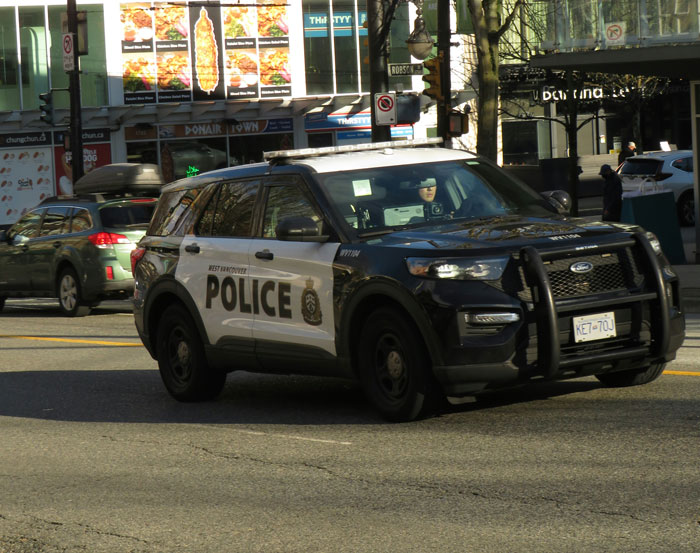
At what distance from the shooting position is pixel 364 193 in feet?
29.0

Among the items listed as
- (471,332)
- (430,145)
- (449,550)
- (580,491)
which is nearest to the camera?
(449,550)

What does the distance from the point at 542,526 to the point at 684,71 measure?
15925 millimetres

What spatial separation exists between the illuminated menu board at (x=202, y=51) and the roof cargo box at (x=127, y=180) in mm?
24572

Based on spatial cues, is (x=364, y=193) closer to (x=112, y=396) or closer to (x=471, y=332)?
(x=471, y=332)

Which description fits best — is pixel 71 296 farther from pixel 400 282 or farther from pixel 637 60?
pixel 400 282

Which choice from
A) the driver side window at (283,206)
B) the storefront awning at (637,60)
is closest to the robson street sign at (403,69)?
the storefront awning at (637,60)

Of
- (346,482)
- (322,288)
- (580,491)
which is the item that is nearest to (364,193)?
(322,288)

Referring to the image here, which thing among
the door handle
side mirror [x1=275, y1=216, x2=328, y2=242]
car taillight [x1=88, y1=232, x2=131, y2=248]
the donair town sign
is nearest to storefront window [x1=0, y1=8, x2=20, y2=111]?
the donair town sign

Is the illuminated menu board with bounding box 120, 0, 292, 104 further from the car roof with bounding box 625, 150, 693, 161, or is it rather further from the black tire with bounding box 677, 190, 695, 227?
the black tire with bounding box 677, 190, 695, 227

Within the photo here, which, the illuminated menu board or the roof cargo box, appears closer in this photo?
the roof cargo box

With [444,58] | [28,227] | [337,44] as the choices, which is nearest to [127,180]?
[28,227]

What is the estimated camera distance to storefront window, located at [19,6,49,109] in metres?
45.1

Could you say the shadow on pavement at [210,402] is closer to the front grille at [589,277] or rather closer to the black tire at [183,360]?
the black tire at [183,360]

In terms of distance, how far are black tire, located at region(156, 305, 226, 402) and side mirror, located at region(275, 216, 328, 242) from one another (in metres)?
1.72
